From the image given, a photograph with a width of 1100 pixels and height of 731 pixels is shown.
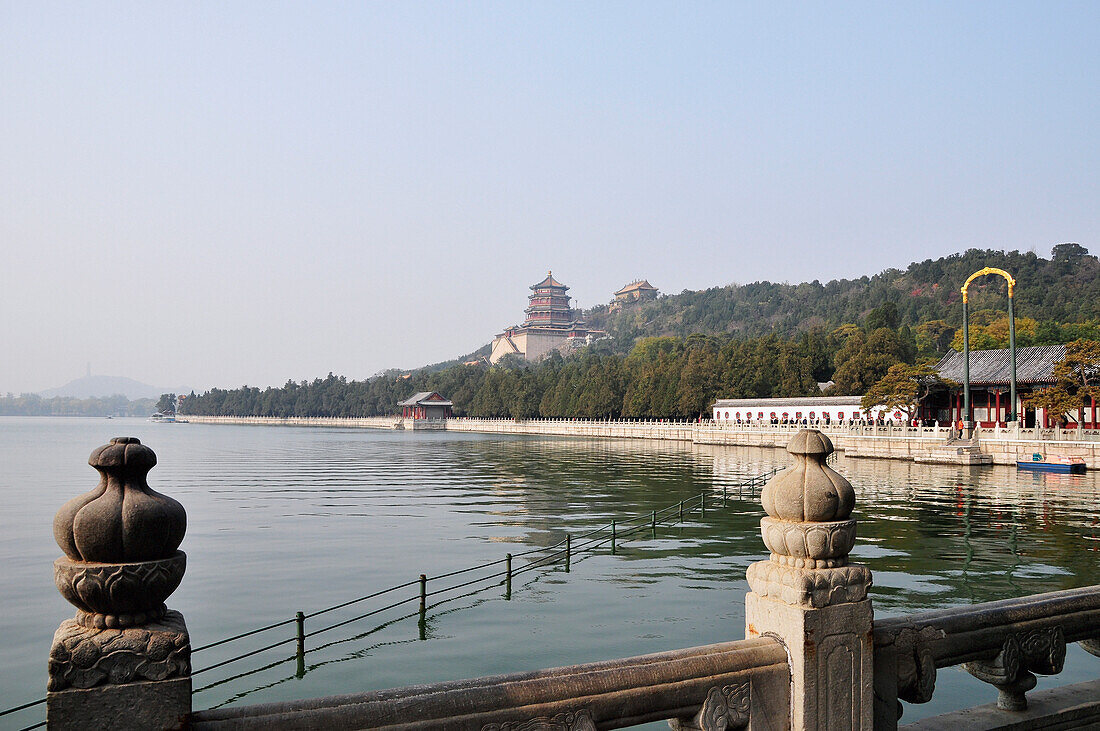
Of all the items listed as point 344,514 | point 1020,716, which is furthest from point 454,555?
point 1020,716

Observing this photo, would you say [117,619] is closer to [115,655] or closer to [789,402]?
[115,655]

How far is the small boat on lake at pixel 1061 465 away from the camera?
3694 cm

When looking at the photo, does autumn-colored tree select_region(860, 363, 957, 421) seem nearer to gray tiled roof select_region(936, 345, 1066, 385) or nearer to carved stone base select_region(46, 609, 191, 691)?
gray tiled roof select_region(936, 345, 1066, 385)

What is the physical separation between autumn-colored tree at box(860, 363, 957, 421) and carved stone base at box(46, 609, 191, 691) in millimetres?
56723

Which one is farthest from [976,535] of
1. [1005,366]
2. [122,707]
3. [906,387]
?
[1005,366]

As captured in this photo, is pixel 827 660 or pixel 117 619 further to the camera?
pixel 827 660

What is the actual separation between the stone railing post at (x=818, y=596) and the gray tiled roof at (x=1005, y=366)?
53642 mm

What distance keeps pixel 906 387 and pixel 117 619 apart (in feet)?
187

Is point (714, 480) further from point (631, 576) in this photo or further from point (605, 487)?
point (631, 576)

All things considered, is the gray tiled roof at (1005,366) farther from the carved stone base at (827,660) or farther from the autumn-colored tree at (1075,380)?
the carved stone base at (827,660)

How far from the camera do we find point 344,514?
27.7 metres

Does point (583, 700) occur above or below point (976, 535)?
above

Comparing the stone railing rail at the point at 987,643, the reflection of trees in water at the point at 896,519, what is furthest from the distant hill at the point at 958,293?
the stone railing rail at the point at 987,643

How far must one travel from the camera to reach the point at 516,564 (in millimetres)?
17891
